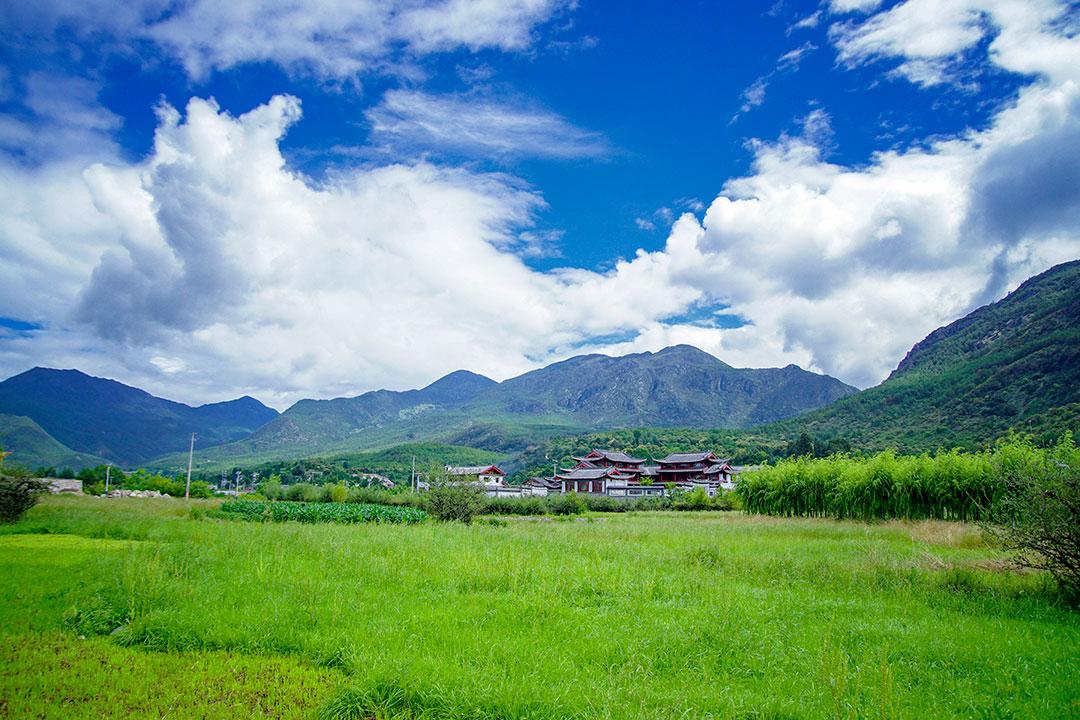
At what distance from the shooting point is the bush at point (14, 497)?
16.9 meters

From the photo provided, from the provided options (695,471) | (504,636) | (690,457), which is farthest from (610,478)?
(504,636)

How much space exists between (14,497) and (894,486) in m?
33.0

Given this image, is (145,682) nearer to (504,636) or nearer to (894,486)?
(504,636)

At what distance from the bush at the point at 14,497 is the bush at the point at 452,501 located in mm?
14081

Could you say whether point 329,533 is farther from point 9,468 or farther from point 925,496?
point 925,496

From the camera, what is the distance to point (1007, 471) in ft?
36.9

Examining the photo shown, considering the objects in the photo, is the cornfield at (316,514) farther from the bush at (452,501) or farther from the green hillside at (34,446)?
the green hillside at (34,446)

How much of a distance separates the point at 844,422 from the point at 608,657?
99981 millimetres

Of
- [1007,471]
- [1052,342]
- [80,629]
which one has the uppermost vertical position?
[1052,342]

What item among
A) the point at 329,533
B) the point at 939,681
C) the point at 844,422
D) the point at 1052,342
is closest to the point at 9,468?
the point at 329,533

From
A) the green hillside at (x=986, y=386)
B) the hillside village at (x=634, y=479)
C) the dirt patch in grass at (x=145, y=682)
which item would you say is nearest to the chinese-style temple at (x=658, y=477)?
the hillside village at (x=634, y=479)

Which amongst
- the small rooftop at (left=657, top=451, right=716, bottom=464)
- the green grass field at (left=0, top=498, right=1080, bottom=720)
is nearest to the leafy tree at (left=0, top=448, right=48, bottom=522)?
the green grass field at (left=0, top=498, right=1080, bottom=720)

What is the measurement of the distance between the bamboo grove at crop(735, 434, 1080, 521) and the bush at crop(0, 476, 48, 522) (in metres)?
30.1

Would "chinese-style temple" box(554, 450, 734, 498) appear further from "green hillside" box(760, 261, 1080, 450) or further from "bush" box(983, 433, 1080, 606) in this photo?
"bush" box(983, 433, 1080, 606)
